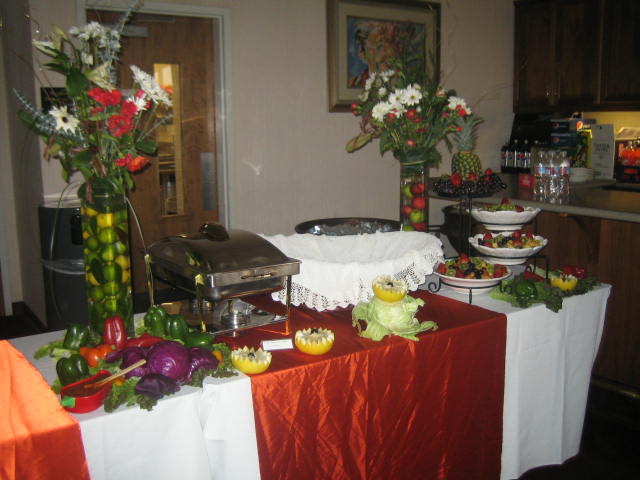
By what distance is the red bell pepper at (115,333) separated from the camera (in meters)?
1.53

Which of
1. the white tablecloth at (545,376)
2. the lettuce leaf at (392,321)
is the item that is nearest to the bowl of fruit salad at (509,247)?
the white tablecloth at (545,376)

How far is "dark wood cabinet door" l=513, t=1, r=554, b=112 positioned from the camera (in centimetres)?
470

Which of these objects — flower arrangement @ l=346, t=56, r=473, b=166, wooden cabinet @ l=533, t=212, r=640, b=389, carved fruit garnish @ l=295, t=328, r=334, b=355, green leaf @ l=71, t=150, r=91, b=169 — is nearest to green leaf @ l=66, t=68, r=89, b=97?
green leaf @ l=71, t=150, r=91, b=169

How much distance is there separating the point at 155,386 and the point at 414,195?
1.31 meters

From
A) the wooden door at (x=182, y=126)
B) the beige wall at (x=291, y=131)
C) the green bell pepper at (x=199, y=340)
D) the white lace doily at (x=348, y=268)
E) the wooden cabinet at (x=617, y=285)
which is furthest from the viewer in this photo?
the beige wall at (x=291, y=131)

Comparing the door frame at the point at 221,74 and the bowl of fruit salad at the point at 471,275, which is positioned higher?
the door frame at the point at 221,74

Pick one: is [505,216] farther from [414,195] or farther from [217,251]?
[217,251]

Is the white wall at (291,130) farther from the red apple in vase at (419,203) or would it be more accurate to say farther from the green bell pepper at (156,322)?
the green bell pepper at (156,322)

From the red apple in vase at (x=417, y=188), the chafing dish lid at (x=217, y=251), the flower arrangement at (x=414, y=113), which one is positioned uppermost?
the flower arrangement at (x=414, y=113)

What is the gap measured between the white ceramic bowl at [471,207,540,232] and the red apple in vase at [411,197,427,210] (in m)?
0.23

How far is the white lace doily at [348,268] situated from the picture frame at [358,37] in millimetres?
2179

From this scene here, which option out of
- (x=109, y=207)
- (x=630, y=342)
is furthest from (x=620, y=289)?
(x=109, y=207)

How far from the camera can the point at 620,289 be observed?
9.47 feet

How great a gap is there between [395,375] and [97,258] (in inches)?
33.8
